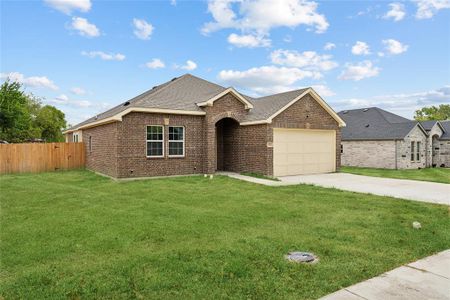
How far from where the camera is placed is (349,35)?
16.2 meters

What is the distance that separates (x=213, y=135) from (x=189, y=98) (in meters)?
2.63

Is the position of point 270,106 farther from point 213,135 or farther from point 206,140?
point 206,140

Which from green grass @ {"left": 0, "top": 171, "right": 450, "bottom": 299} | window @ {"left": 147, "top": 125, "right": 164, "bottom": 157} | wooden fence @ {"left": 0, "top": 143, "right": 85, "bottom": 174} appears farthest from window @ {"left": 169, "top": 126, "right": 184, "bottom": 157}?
wooden fence @ {"left": 0, "top": 143, "right": 85, "bottom": 174}

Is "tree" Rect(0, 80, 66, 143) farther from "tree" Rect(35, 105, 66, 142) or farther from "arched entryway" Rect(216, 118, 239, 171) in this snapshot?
"arched entryway" Rect(216, 118, 239, 171)

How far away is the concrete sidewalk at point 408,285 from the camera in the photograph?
11.7 ft

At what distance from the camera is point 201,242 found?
5484mm

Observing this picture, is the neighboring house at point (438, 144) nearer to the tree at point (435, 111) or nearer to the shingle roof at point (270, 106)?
the shingle roof at point (270, 106)

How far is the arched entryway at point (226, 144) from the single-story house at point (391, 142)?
13.5 metres

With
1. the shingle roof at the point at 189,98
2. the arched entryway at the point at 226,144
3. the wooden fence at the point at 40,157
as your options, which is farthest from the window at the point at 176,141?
the wooden fence at the point at 40,157

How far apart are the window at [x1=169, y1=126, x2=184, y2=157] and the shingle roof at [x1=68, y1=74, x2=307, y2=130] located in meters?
1.09

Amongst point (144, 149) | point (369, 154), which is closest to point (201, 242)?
point (144, 149)

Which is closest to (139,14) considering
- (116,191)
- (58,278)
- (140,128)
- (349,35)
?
(140,128)

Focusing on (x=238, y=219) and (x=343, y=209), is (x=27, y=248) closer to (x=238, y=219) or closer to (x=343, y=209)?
(x=238, y=219)

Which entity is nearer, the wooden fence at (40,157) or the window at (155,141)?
the window at (155,141)
